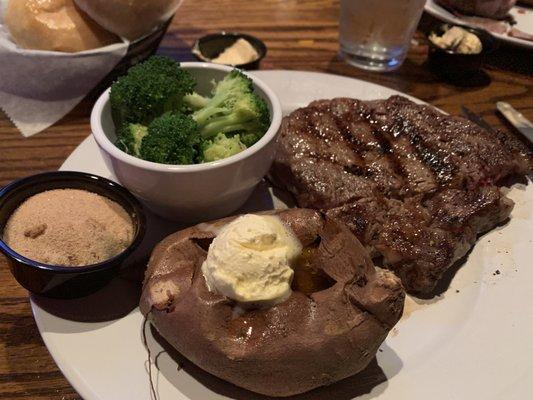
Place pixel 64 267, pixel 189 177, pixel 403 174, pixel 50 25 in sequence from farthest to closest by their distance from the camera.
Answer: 1. pixel 50 25
2. pixel 403 174
3. pixel 189 177
4. pixel 64 267

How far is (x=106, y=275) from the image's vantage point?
5.78 feet

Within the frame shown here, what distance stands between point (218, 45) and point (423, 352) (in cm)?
247

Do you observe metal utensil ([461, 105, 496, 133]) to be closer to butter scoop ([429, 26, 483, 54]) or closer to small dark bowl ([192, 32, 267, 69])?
butter scoop ([429, 26, 483, 54])

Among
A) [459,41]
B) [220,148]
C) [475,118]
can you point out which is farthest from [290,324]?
[459,41]

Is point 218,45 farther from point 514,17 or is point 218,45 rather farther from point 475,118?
point 514,17

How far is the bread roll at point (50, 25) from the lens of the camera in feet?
9.30

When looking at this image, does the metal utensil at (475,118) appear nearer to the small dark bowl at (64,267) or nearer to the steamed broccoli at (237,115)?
Result: the steamed broccoli at (237,115)

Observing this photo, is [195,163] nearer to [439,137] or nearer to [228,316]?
[228,316]

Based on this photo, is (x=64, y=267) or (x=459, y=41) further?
(x=459, y=41)

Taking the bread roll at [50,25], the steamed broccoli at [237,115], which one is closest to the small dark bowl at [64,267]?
the steamed broccoli at [237,115]

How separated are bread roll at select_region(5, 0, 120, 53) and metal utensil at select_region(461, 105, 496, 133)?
88.0 inches

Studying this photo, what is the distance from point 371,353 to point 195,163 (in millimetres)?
983

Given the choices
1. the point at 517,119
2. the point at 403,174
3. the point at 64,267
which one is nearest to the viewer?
the point at 64,267

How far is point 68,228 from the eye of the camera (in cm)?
183
